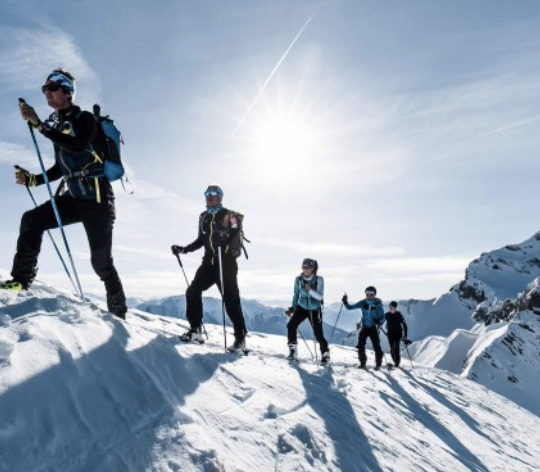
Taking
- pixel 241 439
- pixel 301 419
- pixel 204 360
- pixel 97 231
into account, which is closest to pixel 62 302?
pixel 97 231

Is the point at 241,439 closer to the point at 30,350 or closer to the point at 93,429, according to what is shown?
the point at 93,429

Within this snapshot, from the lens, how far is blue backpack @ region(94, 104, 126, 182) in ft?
17.0

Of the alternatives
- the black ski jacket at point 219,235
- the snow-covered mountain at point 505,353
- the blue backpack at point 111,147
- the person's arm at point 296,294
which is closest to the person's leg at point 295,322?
the person's arm at point 296,294

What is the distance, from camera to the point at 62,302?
178 inches

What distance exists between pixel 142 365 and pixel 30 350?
101cm

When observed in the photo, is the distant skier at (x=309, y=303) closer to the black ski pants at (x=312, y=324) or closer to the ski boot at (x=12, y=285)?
the black ski pants at (x=312, y=324)

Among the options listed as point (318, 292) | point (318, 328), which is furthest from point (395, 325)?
point (318, 292)

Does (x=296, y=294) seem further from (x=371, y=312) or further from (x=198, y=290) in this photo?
(x=371, y=312)

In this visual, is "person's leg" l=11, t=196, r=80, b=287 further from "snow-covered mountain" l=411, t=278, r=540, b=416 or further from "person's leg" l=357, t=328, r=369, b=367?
"snow-covered mountain" l=411, t=278, r=540, b=416

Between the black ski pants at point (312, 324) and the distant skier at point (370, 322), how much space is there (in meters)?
2.89

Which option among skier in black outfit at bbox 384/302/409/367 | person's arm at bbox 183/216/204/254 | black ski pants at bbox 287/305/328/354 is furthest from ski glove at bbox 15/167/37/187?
skier in black outfit at bbox 384/302/409/367

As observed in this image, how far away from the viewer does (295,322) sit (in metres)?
10.3

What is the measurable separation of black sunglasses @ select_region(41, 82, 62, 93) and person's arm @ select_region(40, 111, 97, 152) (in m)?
0.41

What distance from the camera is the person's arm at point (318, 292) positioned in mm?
9789
